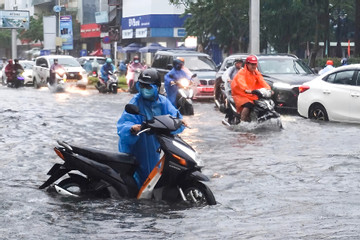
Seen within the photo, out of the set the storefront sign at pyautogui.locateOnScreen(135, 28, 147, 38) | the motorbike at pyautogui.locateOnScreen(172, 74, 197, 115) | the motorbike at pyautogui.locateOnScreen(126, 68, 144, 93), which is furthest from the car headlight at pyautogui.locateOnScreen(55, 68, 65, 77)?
the storefront sign at pyautogui.locateOnScreen(135, 28, 147, 38)

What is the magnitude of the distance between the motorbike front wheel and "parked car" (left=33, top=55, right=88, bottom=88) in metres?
29.3

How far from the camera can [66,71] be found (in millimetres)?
37469

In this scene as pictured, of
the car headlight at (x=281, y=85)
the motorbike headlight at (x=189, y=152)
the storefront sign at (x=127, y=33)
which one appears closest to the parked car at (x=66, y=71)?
the car headlight at (x=281, y=85)

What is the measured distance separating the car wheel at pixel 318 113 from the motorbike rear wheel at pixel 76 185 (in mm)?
9943

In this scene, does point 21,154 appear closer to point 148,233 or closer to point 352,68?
point 148,233

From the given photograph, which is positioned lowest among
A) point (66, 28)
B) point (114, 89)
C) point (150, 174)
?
point (114, 89)

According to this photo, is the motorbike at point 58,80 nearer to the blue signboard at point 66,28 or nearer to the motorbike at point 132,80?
the motorbike at point 132,80

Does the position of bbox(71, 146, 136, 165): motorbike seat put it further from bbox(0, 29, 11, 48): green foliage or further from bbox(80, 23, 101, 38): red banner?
bbox(0, 29, 11, 48): green foliage

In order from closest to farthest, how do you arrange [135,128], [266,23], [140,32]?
[135,128] → [266,23] → [140,32]

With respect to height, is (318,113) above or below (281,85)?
below

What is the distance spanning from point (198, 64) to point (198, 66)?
0.13 m

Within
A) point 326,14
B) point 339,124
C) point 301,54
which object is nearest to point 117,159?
point 339,124

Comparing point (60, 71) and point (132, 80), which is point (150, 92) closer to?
point (132, 80)

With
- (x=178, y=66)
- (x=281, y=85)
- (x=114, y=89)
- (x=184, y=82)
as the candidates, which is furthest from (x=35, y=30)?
(x=184, y=82)
